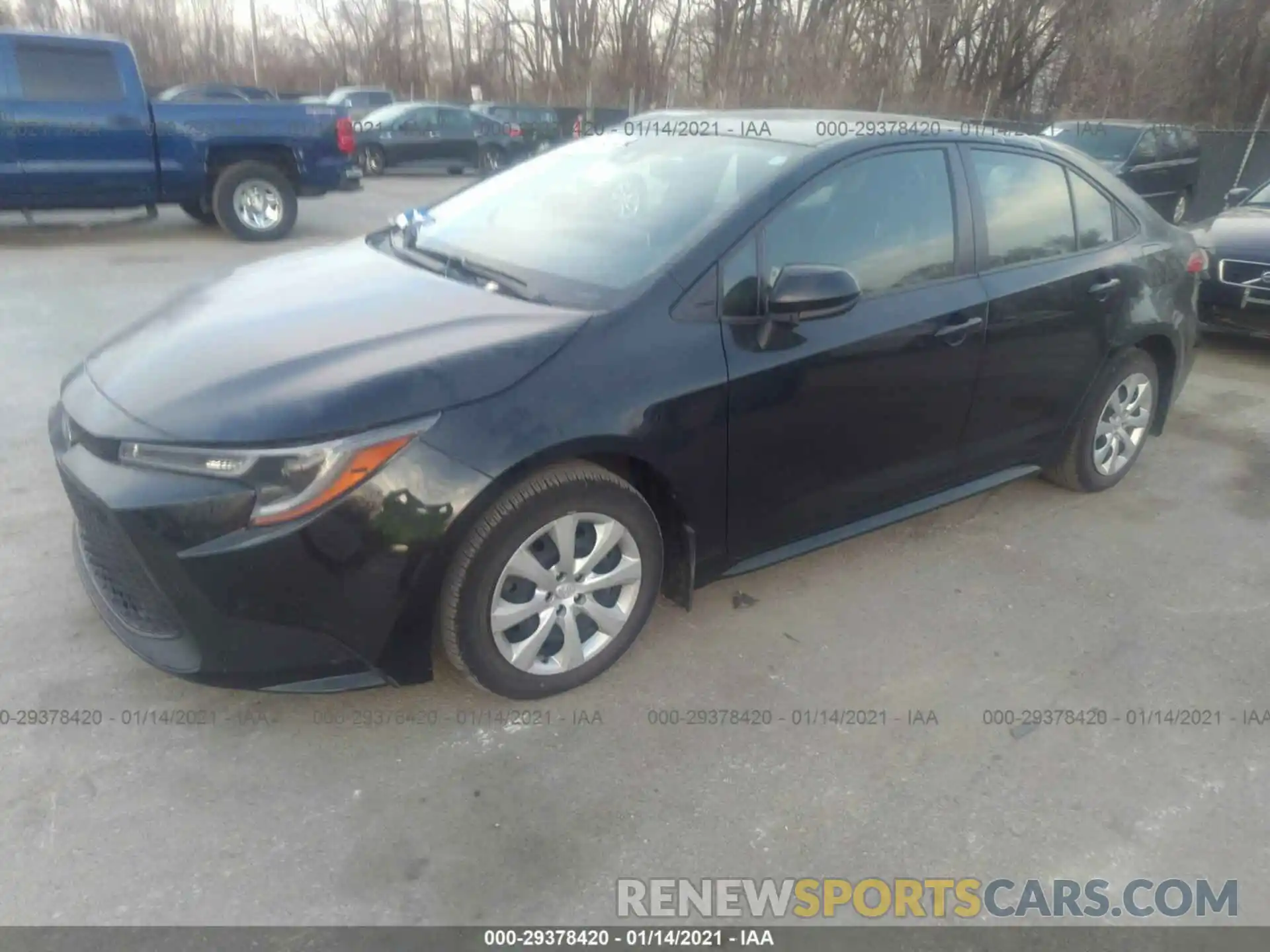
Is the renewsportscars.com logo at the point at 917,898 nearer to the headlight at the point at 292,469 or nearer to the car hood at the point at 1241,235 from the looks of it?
the headlight at the point at 292,469

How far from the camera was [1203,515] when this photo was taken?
4.41 meters

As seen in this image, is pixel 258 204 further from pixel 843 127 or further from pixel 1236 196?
pixel 1236 196

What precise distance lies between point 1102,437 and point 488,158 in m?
19.7

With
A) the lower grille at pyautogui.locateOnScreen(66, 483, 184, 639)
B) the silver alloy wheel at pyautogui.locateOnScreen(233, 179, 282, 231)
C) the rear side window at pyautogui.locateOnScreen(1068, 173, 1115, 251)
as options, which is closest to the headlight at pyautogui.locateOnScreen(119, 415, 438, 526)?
the lower grille at pyautogui.locateOnScreen(66, 483, 184, 639)

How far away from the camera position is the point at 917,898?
2301mm

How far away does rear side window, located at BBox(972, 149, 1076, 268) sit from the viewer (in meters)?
3.61

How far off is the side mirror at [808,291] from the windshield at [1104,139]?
11737 millimetres

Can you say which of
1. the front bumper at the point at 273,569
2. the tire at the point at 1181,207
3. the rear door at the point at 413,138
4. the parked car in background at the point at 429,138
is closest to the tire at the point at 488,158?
the parked car in background at the point at 429,138

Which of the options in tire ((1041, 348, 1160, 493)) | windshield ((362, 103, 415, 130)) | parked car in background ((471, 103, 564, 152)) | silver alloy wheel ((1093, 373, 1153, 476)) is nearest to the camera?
tire ((1041, 348, 1160, 493))

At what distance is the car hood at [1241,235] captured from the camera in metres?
6.93

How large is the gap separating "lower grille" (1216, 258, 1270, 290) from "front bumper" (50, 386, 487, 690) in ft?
22.0

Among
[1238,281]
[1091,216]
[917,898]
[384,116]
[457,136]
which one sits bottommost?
[917,898]

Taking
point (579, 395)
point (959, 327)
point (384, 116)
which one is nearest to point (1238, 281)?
point (959, 327)

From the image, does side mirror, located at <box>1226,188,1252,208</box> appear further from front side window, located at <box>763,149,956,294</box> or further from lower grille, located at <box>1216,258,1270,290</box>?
front side window, located at <box>763,149,956,294</box>
